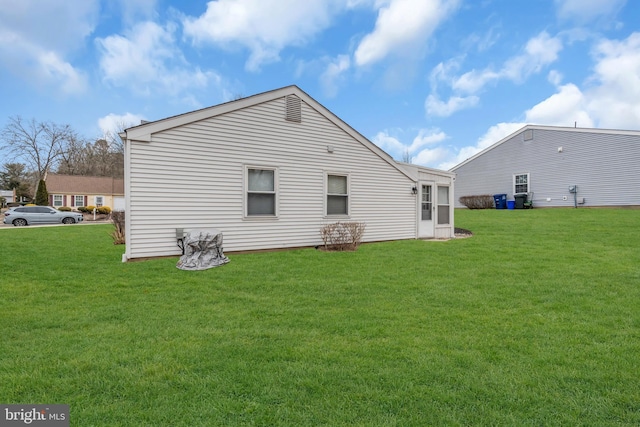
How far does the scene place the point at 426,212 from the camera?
38.0ft

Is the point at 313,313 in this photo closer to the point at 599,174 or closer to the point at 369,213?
the point at 369,213

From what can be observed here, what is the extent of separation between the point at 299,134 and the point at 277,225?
2532 mm

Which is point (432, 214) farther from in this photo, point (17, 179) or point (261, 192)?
point (17, 179)

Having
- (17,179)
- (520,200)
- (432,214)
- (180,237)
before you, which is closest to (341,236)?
(180,237)

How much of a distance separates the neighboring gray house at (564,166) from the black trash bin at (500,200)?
1.90ft

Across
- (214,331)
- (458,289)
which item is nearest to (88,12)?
(214,331)

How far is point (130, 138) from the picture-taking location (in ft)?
23.0

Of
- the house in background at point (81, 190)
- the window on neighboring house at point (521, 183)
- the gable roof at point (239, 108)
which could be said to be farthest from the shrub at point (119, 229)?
the house in background at point (81, 190)

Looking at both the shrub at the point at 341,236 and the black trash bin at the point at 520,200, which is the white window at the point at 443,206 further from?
the black trash bin at the point at 520,200

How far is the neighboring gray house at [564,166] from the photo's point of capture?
17.2 metres

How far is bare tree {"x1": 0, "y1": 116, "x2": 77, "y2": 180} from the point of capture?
127ft

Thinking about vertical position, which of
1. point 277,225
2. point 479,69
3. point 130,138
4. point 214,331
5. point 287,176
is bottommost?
point 214,331

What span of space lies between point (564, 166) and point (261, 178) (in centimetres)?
1883

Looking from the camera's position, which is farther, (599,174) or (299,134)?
(599,174)
